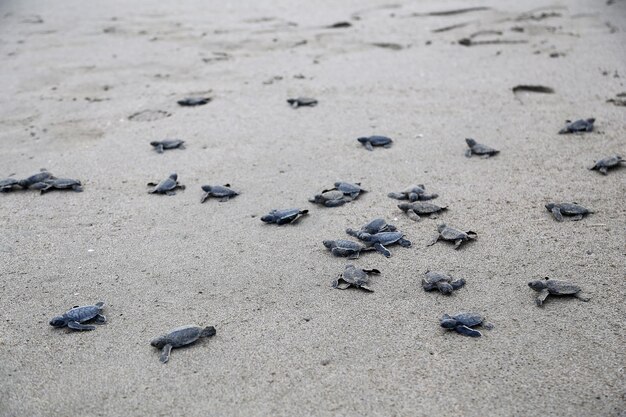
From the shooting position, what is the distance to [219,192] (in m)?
3.28

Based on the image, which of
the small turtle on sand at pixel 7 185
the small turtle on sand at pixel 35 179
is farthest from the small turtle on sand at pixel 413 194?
the small turtle on sand at pixel 7 185

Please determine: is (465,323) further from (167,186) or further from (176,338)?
(167,186)

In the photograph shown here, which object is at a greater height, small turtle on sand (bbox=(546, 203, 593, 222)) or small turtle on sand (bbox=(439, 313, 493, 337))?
small turtle on sand (bbox=(546, 203, 593, 222))

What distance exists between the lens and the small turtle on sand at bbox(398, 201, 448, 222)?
305 centimetres

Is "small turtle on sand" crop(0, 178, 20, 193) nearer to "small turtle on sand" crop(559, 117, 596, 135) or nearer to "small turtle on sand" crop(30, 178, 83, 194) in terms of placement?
"small turtle on sand" crop(30, 178, 83, 194)

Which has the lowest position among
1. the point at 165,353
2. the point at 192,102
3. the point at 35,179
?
the point at 165,353

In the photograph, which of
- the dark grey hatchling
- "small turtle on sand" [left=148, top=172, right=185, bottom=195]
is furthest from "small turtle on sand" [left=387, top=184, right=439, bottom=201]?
"small turtle on sand" [left=148, top=172, right=185, bottom=195]

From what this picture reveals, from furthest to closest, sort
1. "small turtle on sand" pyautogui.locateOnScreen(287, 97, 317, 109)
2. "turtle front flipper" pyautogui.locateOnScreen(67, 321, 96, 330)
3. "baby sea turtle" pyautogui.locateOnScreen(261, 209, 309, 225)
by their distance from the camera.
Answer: "small turtle on sand" pyautogui.locateOnScreen(287, 97, 317, 109) < "baby sea turtle" pyautogui.locateOnScreen(261, 209, 309, 225) < "turtle front flipper" pyautogui.locateOnScreen(67, 321, 96, 330)

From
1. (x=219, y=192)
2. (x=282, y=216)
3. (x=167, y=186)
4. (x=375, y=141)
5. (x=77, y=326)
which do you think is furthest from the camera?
(x=375, y=141)

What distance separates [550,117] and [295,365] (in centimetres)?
284

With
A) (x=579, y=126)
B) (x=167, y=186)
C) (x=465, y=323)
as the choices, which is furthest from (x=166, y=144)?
(x=579, y=126)

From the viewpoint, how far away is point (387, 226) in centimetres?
293

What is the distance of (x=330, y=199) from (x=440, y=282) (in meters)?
0.90

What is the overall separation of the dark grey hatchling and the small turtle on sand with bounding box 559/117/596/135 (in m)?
1.91
